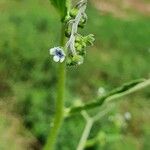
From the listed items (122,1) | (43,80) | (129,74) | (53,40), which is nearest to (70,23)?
(43,80)

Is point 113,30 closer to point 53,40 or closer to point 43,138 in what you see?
point 53,40

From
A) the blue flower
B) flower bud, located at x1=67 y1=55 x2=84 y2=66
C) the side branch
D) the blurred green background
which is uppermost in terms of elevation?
the blue flower

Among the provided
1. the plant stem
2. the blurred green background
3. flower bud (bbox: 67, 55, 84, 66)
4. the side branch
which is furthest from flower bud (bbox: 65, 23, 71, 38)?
the blurred green background

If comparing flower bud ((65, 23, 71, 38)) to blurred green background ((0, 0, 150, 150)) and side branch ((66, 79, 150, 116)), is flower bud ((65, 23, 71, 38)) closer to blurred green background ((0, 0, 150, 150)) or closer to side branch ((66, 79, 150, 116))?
side branch ((66, 79, 150, 116))

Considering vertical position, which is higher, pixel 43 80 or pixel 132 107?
pixel 43 80

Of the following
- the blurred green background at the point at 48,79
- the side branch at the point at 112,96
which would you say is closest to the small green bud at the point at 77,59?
the side branch at the point at 112,96

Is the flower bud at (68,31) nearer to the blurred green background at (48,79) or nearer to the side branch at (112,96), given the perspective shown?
the side branch at (112,96)
